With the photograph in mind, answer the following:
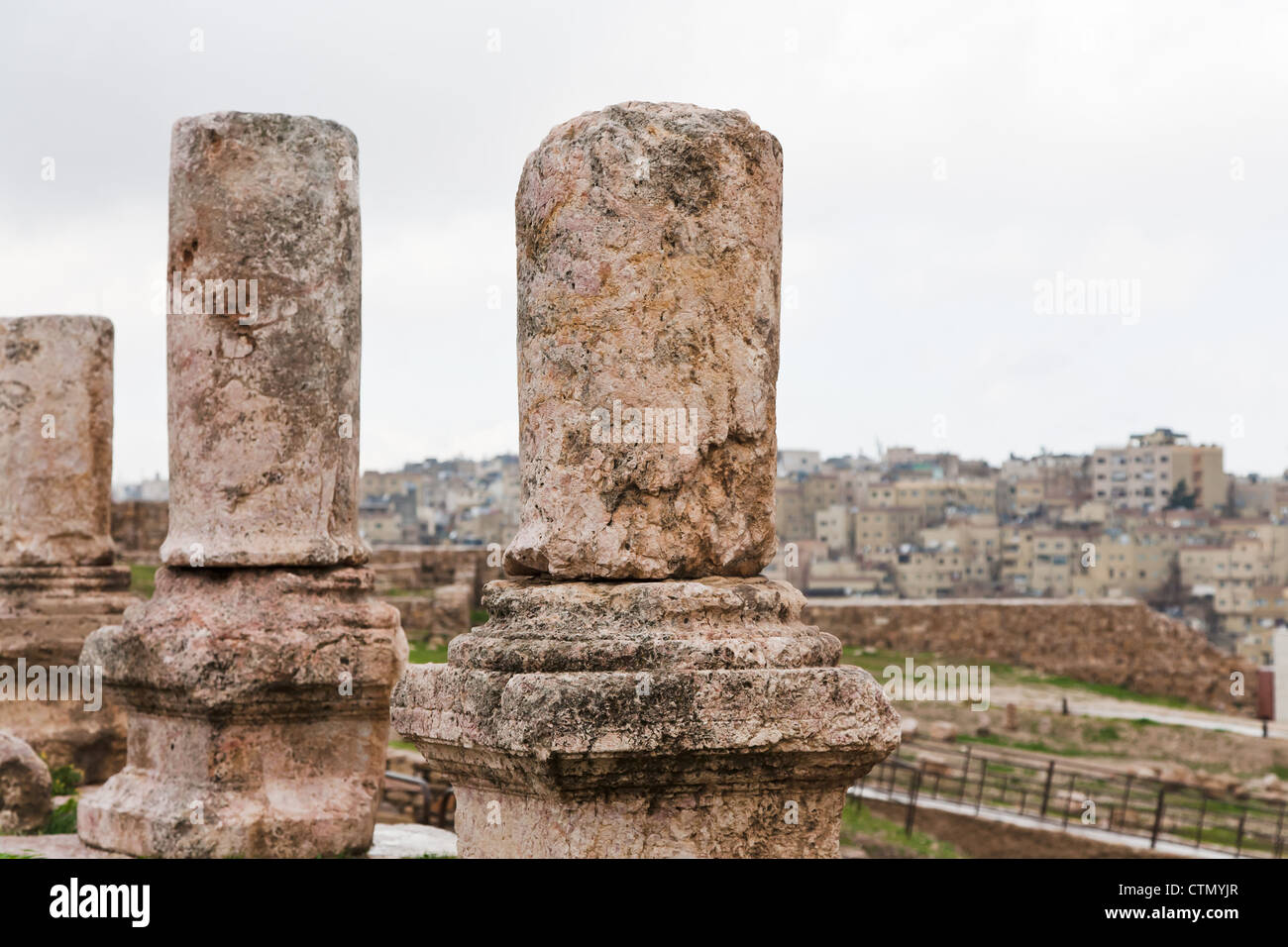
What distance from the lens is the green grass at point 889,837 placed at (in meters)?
15.1

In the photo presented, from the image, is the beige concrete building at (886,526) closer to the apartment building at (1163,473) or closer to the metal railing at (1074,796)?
the apartment building at (1163,473)

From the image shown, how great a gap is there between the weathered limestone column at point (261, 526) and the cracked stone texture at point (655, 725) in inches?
101

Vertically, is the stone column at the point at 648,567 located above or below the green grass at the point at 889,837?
above

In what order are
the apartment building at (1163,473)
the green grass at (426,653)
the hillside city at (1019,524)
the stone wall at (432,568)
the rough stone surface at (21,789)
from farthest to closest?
1. the apartment building at (1163,473)
2. the hillside city at (1019,524)
3. the stone wall at (432,568)
4. the green grass at (426,653)
5. the rough stone surface at (21,789)

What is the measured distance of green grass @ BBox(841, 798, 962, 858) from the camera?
596 inches

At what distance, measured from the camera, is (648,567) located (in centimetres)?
455

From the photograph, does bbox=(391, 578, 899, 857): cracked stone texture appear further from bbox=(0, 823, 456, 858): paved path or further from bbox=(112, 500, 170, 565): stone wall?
bbox=(112, 500, 170, 565): stone wall

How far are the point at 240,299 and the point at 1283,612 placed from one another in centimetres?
6820

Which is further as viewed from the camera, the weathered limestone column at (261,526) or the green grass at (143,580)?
the green grass at (143,580)

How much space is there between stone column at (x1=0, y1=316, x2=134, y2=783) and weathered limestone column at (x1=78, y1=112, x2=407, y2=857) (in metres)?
2.84

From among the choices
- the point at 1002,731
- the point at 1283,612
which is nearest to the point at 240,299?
the point at 1002,731

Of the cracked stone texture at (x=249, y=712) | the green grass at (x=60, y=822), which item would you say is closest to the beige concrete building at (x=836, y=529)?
the green grass at (x=60, y=822)

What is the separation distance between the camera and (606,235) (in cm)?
455
